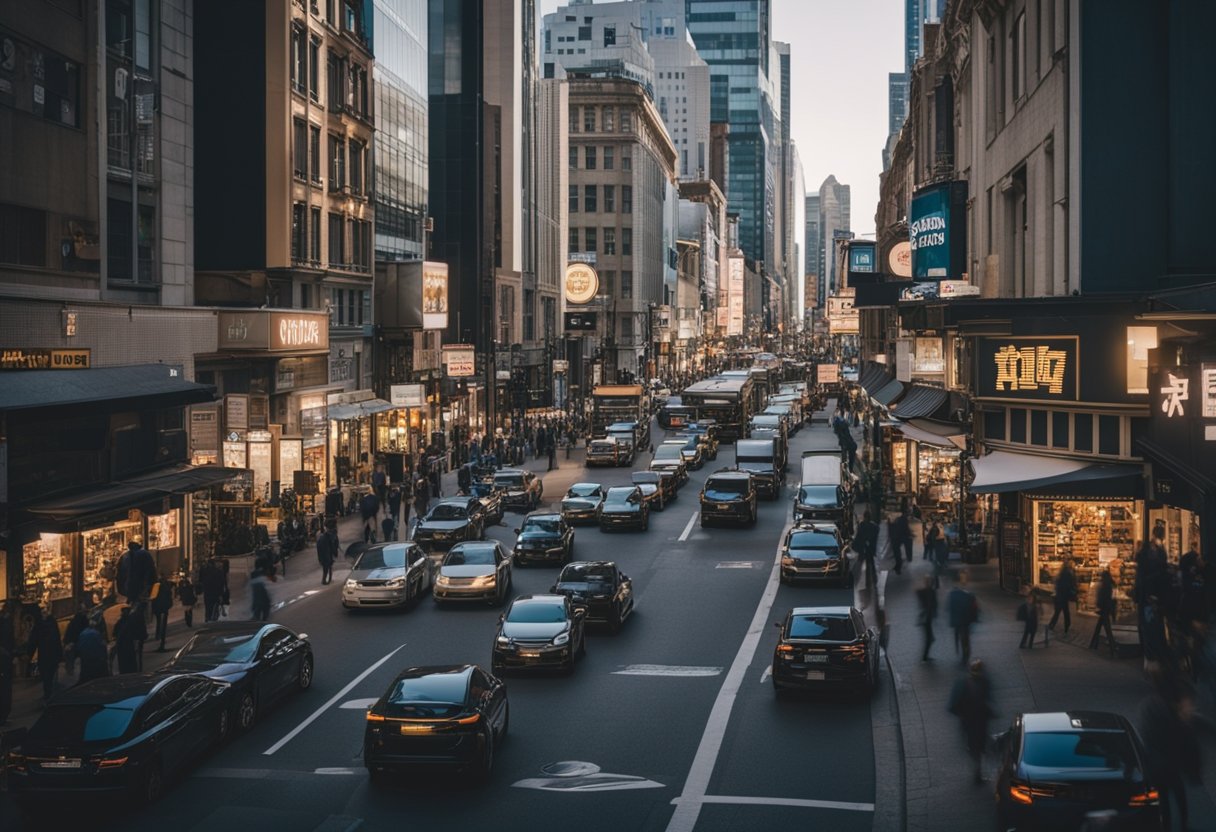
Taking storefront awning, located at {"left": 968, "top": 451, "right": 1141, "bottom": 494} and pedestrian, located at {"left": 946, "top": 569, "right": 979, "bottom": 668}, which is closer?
pedestrian, located at {"left": 946, "top": 569, "right": 979, "bottom": 668}

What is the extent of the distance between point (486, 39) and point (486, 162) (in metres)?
12.6

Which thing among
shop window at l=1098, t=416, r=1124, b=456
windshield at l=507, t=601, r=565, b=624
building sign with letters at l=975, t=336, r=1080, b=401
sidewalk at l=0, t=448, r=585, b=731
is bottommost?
sidewalk at l=0, t=448, r=585, b=731

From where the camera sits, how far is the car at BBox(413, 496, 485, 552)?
126 feet

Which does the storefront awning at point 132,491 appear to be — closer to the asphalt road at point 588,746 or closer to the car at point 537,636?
the asphalt road at point 588,746

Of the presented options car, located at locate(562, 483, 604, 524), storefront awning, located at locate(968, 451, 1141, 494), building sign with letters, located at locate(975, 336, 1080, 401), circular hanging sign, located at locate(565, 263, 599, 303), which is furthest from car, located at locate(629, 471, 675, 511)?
circular hanging sign, located at locate(565, 263, 599, 303)

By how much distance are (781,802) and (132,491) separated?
18827 mm

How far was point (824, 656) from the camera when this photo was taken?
20688 millimetres

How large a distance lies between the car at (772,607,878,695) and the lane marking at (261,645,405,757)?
23.0ft

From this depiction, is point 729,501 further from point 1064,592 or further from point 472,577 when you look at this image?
point 1064,592

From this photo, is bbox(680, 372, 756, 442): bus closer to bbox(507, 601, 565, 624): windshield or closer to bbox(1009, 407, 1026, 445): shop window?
bbox(1009, 407, 1026, 445): shop window

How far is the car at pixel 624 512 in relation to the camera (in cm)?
4309

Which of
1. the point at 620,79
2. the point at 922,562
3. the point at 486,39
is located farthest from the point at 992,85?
the point at 620,79

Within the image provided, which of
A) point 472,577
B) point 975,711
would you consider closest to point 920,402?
point 472,577

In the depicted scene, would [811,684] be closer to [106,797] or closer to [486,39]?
[106,797]
